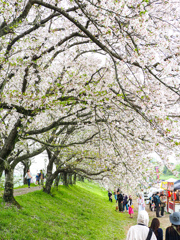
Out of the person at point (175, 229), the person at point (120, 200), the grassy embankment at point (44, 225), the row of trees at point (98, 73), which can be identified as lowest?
the person at point (120, 200)

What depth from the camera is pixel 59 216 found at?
11.4 metres

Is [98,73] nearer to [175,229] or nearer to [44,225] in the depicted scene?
[175,229]

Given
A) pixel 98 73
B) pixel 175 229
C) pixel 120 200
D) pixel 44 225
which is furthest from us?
pixel 120 200

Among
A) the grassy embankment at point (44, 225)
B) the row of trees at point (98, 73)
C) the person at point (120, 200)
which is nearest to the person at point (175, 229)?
the row of trees at point (98, 73)

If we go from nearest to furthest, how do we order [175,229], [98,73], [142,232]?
[142,232] → [175,229] → [98,73]

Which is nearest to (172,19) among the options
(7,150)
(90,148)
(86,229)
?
(7,150)

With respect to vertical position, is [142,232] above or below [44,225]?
above

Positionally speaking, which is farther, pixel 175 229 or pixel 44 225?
pixel 44 225

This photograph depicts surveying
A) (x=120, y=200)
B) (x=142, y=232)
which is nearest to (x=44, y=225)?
(x=142, y=232)

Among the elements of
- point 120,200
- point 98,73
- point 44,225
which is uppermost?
point 98,73

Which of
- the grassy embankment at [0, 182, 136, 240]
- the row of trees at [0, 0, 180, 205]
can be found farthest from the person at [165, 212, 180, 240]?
the grassy embankment at [0, 182, 136, 240]

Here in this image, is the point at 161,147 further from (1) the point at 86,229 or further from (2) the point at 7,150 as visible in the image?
(1) the point at 86,229

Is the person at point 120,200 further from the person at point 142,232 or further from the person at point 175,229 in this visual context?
the person at point 142,232

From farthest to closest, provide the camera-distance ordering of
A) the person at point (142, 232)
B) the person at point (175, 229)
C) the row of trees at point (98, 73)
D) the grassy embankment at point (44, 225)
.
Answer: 1. the grassy embankment at point (44, 225)
2. the row of trees at point (98, 73)
3. the person at point (175, 229)
4. the person at point (142, 232)
